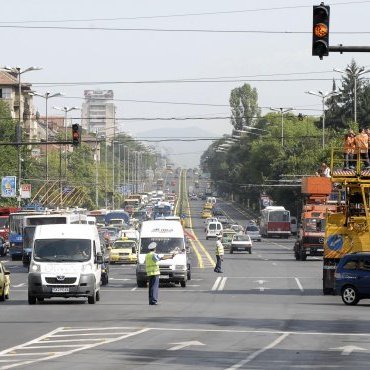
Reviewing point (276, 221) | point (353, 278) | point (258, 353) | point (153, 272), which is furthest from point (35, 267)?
point (276, 221)

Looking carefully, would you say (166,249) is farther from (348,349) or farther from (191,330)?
(348,349)

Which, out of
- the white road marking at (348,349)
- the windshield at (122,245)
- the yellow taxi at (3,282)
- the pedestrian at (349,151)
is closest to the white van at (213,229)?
the windshield at (122,245)

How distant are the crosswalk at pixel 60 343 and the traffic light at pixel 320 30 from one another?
6.58 metres

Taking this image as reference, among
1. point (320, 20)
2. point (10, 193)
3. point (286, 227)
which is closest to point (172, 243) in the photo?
point (320, 20)

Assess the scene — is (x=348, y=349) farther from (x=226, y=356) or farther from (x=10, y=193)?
(x=10, y=193)

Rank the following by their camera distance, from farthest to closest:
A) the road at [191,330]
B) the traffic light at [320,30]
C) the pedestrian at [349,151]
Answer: the pedestrian at [349,151] < the traffic light at [320,30] < the road at [191,330]

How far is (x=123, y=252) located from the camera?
7969cm

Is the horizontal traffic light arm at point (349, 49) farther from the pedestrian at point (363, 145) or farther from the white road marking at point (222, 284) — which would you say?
the white road marking at point (222, 284)

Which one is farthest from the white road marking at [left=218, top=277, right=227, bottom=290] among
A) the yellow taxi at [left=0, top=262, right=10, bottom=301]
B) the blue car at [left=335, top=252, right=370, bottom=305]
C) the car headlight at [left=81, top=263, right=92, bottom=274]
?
the car headlight at [left=81, top=263, right=92, bottom=274]

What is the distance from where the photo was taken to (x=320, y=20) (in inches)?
1022

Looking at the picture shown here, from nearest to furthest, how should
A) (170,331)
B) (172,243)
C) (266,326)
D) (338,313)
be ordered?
(170,331) < (266,326) < (338,313) < (172,243)

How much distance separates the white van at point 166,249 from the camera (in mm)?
52031

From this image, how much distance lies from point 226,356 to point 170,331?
6021 millimetres

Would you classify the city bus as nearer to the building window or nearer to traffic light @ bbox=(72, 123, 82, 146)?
the building window
